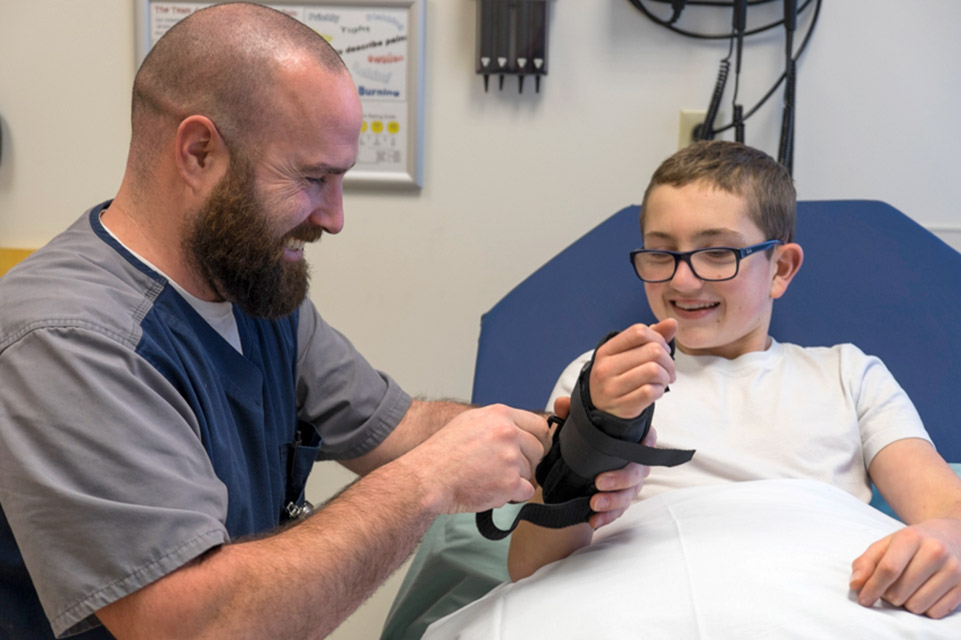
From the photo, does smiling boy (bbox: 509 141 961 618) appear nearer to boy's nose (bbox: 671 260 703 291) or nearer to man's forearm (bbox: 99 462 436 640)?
boy's nose (bbox: 671 260 703 291)

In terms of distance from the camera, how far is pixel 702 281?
4.30 ft

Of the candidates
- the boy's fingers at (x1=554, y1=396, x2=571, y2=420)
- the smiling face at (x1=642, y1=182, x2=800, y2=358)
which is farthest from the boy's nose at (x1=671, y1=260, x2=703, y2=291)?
the boy's fingers at (x1=554, y1=396, x2=571, y2=420)

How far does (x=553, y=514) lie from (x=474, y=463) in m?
0.11

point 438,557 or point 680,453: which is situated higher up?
point 680,453

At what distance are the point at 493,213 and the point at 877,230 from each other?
760mm

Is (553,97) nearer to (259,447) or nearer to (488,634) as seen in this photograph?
(259,447)

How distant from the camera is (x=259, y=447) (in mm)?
1188

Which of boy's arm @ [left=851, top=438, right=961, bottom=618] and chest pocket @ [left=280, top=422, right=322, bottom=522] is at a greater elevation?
boy's arm @ [left=851, top=438, right=961, bottom=618]

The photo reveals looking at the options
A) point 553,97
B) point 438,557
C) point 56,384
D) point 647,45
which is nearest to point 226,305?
point 56,384

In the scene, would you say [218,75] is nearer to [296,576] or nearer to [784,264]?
[296,576]

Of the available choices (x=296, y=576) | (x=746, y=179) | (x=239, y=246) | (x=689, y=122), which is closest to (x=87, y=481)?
(x=296, y=576)

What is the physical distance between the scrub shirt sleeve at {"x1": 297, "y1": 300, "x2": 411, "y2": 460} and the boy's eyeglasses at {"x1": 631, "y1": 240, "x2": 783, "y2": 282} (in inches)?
A: 17.9

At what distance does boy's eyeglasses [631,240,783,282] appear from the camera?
1301 mm

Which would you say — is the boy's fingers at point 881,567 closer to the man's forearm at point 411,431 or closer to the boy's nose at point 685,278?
the boy's nose at point 685,278
